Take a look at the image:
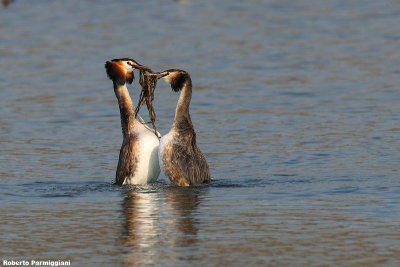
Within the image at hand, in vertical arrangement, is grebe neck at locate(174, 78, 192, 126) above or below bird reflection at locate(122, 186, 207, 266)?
above

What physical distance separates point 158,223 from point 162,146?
2.91 m

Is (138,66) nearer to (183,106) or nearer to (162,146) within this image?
(183,106)

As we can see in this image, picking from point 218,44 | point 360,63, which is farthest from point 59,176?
point 218,44

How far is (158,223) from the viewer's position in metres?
11.9

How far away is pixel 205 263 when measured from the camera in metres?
9.98

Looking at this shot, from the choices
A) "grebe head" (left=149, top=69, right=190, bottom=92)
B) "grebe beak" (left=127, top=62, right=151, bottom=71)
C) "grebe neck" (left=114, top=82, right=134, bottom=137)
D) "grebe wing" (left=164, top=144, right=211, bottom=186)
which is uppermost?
"grebe beak" (left=127, top=62, right=151, bottom=71)

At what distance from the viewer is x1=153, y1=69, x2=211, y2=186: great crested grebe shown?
1462 cm

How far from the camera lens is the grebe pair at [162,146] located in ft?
48.1

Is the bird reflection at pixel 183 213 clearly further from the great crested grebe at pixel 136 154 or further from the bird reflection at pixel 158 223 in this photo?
the great crested grebe at pixel 136 154

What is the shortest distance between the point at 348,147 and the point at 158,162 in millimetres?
3886

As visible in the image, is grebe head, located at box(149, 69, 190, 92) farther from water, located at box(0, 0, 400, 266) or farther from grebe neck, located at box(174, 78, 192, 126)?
water, located at box(0, 0, 400, 266)

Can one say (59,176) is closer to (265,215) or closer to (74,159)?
(74,159)

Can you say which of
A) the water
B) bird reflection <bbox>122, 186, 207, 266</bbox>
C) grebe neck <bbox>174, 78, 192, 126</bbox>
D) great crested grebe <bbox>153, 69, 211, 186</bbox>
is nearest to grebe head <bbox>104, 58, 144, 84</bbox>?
great crested grebe <bbox>153, 69, 211, 186</bbox>

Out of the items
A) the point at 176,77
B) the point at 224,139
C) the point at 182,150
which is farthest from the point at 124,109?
the point at 224,139
